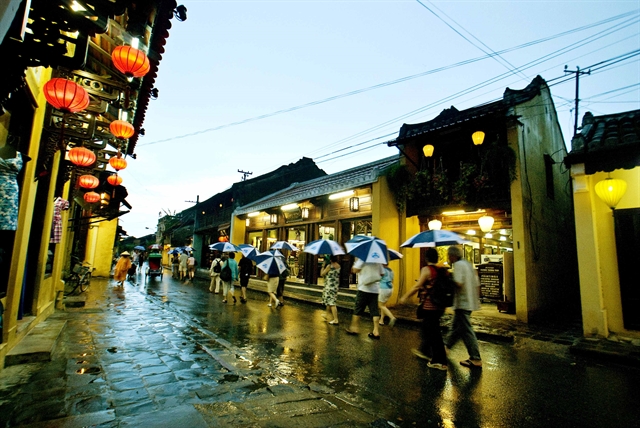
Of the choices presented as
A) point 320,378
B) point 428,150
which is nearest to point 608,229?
point 428,150

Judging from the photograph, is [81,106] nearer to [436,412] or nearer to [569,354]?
[436,412]

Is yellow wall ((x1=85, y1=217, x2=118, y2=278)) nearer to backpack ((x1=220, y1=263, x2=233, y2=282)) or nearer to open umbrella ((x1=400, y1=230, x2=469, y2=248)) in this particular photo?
backpack ((x1=220, y1=263, x2=233, y2=282))

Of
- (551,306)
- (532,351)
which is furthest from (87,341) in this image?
(551,306)

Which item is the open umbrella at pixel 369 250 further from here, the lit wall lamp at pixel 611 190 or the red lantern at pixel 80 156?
the red lantern at pixel 80 156

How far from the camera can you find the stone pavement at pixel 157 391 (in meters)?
3.51

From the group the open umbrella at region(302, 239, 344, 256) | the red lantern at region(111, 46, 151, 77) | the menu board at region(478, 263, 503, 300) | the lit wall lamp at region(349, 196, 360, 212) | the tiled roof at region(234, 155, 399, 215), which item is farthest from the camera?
the lit wall lamp at region(349, 196, 360, 212)

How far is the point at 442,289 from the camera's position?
5.74 metres

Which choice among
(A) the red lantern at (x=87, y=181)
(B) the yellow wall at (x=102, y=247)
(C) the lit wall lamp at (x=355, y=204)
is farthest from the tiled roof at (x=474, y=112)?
(B) the yellow wall at (x=102, y=247)

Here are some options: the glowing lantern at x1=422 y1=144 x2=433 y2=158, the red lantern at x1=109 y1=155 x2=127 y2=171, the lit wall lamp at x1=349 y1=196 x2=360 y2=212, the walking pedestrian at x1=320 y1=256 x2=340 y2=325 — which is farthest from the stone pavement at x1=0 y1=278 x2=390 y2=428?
the glowing lantern at x1=422 y1=144 x2=433 y2=158

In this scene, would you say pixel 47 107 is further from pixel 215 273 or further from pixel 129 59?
pixel 215 273

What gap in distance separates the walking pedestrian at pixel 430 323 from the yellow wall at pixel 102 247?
24413 millimetres

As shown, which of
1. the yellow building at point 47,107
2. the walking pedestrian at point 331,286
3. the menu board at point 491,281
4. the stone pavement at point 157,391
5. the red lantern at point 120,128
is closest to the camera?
the stone pavement at point 157,391

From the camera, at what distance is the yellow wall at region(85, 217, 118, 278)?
77.0 ft

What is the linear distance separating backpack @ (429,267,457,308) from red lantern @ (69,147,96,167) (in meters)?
9.17
